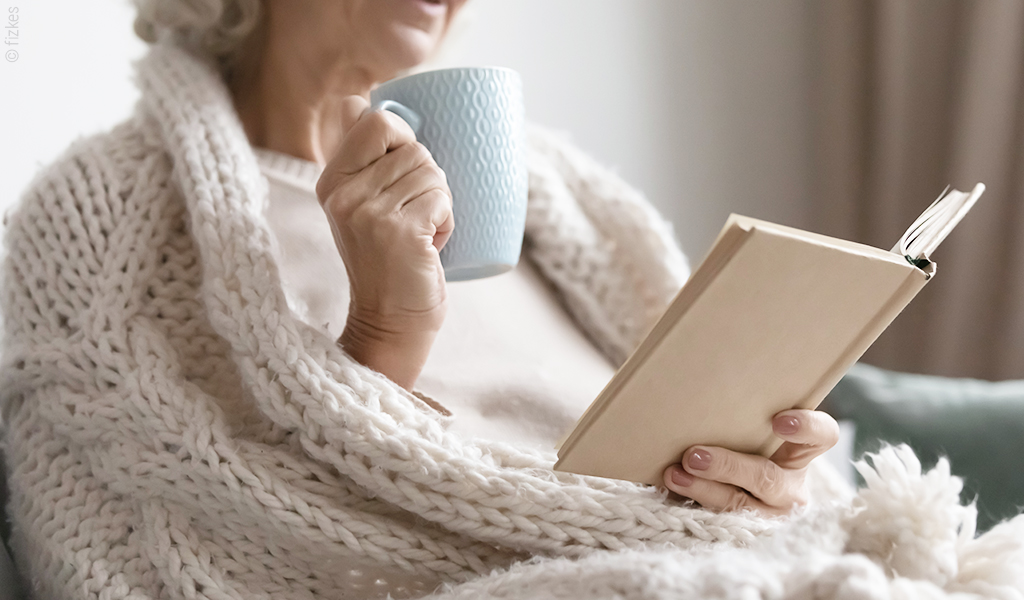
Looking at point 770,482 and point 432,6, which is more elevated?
point 432,6

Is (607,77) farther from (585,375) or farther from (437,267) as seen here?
(437,267)

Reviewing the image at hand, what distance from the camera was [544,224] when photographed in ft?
3.16

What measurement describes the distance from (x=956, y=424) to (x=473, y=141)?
0.69m

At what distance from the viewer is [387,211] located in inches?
22.0

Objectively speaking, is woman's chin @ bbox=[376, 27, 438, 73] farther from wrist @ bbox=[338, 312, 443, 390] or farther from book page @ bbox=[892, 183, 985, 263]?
book page @ bbox=[892, 183, 985, 263]

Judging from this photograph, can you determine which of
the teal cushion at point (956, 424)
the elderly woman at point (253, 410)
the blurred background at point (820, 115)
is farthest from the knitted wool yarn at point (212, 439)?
the blurred background at point (820, 115)

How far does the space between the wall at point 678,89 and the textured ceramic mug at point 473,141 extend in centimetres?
47

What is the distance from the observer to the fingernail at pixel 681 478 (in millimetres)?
541

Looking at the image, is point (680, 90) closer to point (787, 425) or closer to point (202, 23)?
point (202, 23)

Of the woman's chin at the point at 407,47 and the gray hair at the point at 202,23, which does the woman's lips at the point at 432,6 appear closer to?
the woman's chin at the point at 407,47

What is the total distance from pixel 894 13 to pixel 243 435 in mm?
1510

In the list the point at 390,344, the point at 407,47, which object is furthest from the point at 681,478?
the point at 407,47

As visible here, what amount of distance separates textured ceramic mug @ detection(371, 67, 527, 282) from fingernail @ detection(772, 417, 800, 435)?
0.25 metres

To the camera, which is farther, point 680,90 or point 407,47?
point 680,90
